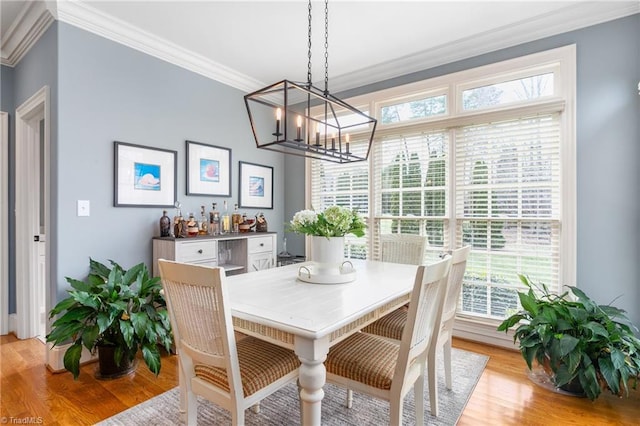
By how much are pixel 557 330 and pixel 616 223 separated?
1008mm

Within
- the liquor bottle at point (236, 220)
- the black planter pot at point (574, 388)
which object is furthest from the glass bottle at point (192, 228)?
the black planter pot at point (574, 388)

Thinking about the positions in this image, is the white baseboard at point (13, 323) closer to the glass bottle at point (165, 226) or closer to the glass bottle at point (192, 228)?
the glass bottle at point (165, 226)

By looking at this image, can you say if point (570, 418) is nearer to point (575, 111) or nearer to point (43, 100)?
point (575, 111)

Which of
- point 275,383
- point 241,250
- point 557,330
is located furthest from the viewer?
point 241,250

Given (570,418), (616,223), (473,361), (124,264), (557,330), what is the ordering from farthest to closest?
(124,264) → (473,361) → (616,223) → (557,330) → (570,418)

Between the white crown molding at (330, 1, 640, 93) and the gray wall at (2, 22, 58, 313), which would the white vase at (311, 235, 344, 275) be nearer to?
the gray wall at (2, 22, 58, 313)

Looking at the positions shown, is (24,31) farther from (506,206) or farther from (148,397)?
(506,206)

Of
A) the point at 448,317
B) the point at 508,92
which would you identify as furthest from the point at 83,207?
the point at 508,92

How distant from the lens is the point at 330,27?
2779 mm

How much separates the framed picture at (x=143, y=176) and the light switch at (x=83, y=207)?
0.20 metres

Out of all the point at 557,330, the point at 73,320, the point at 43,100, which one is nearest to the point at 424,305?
the point at 557,330

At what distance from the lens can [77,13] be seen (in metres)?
2.45

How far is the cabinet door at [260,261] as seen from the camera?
3418 mm

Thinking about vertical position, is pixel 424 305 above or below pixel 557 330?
above
